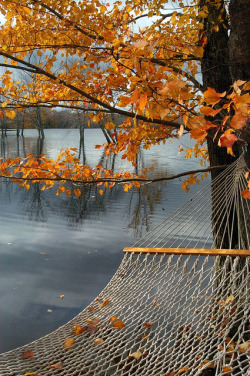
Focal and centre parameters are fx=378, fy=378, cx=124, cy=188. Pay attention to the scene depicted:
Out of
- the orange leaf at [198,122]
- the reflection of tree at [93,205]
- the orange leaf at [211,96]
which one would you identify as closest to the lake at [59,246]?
the reflection of tree at [93,205]

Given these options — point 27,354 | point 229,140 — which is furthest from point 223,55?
point 27,354

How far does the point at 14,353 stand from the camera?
2.21 m

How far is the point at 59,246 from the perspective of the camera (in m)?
6.36

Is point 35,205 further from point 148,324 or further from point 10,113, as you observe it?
point 148,324

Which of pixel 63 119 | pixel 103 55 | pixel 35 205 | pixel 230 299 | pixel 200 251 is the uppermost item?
pixel 63 119

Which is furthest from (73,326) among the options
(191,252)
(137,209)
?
(137,209)

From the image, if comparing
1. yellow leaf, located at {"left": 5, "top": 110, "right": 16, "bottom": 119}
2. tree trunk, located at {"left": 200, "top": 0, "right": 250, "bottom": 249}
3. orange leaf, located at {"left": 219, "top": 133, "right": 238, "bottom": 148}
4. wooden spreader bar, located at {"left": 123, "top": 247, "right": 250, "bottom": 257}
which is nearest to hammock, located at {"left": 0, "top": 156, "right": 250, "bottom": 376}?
wooden spreader bar, located at {"left": 123, "top": 247, "right": 250, "bottom": 257}

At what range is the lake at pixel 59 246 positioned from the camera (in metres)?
4.25

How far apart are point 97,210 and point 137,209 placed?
37.6 inches

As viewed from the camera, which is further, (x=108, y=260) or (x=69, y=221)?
(x=69, y=221)

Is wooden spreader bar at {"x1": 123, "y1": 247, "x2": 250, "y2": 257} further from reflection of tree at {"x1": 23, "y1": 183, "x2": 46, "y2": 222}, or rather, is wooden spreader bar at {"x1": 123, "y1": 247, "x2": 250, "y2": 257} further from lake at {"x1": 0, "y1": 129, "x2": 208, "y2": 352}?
reflection of tree at {"x1": 23, "y1": 183, "x2": 46, "y2": 222}

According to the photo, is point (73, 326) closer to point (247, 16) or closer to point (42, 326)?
point (42, 326)

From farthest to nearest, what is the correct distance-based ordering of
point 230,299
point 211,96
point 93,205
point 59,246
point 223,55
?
point 93,205 → point 59,246 → point 223,55 → point 230,299 → point 211,96

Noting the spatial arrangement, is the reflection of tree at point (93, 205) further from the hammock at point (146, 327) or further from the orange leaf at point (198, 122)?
the orange leaf at point (198, 122)
